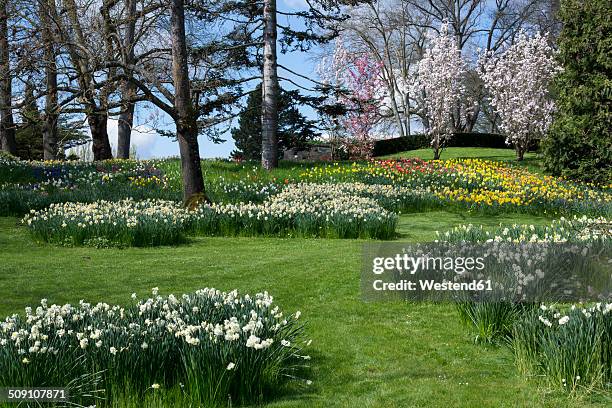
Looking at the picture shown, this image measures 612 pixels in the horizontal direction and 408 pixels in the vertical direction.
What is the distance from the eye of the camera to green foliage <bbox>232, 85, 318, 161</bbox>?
2150 cm

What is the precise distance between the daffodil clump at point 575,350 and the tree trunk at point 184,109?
9.33m

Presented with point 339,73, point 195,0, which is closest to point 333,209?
point 195,0

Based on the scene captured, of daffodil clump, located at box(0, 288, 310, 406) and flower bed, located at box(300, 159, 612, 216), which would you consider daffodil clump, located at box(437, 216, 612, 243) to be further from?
flower bed, located at box(300, 159, 612, 216)

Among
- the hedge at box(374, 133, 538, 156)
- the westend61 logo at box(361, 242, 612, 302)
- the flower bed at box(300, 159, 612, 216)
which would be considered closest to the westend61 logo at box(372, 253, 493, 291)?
the westend61 logo at box(361, 242, 612, 302)

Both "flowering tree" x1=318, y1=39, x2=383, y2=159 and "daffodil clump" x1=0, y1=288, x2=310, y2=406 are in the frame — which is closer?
"daffodil clump" x1=0, y1=288, x2=310, y2=406

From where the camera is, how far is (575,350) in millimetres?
4312

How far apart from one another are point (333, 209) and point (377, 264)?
4570 mm

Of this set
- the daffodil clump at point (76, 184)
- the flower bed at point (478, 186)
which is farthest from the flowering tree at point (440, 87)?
the daffodil clump at point (76, 184)

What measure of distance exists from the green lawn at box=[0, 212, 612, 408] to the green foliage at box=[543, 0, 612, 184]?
11.6 metres

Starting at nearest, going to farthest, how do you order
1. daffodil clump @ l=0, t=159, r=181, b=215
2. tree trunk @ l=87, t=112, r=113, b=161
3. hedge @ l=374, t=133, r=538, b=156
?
daffodil clump @ l=0, t=159, r=181, b=215 < tree trunk @ l=87, t=112, r=113, b=161 < hedge @ l=374, t=133, r=538, b=156

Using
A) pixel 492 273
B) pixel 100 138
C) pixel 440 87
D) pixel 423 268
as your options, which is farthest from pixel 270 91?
pixel 492 273

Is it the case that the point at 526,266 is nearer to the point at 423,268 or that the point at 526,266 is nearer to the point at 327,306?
the point at 423,268

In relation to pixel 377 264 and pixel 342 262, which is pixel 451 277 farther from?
pixel 342 262

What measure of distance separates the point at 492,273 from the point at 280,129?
64.6 feet
